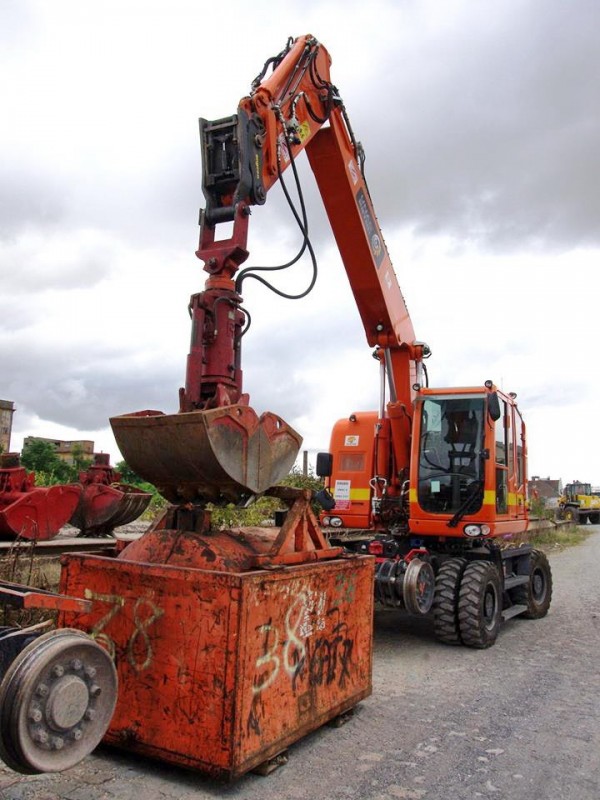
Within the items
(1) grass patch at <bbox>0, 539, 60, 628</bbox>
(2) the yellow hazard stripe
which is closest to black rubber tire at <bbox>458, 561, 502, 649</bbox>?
(2) the yellow hazard stripe

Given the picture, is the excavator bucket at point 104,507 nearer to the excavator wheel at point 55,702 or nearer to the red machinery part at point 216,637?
the red machinery part at point 216,637

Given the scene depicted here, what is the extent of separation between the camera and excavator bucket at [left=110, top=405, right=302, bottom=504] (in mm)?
3842

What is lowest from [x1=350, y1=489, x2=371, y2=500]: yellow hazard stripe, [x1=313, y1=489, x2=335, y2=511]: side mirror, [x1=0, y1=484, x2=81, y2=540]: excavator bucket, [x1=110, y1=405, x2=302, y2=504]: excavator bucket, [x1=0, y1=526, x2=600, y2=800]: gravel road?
[x1=0, y1=526, x2=600, y2=800]: gravel road

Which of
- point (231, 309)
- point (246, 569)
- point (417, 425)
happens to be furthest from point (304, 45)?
point (246, 569)

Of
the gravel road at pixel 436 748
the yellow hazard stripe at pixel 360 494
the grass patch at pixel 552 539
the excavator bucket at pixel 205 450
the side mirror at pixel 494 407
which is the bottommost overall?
the gravel road at pixel 436 748

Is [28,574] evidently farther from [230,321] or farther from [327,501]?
[230,321]

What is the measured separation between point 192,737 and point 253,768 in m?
0.48

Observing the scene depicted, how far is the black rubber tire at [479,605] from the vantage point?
23.8 ft

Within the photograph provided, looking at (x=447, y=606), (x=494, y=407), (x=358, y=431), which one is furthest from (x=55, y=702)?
(x=358, y=431)

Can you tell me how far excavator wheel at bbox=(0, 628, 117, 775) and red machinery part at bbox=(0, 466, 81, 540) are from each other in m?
5.54

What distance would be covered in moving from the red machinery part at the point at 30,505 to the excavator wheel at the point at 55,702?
218 inches

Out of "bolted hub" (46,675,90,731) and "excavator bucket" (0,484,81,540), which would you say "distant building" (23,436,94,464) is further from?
"bolted hub" (46,675,90,731)

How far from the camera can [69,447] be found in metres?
46.5

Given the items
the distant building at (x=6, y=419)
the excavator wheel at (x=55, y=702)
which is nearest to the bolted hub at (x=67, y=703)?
the excavator wheel at (x=55, y=702)
